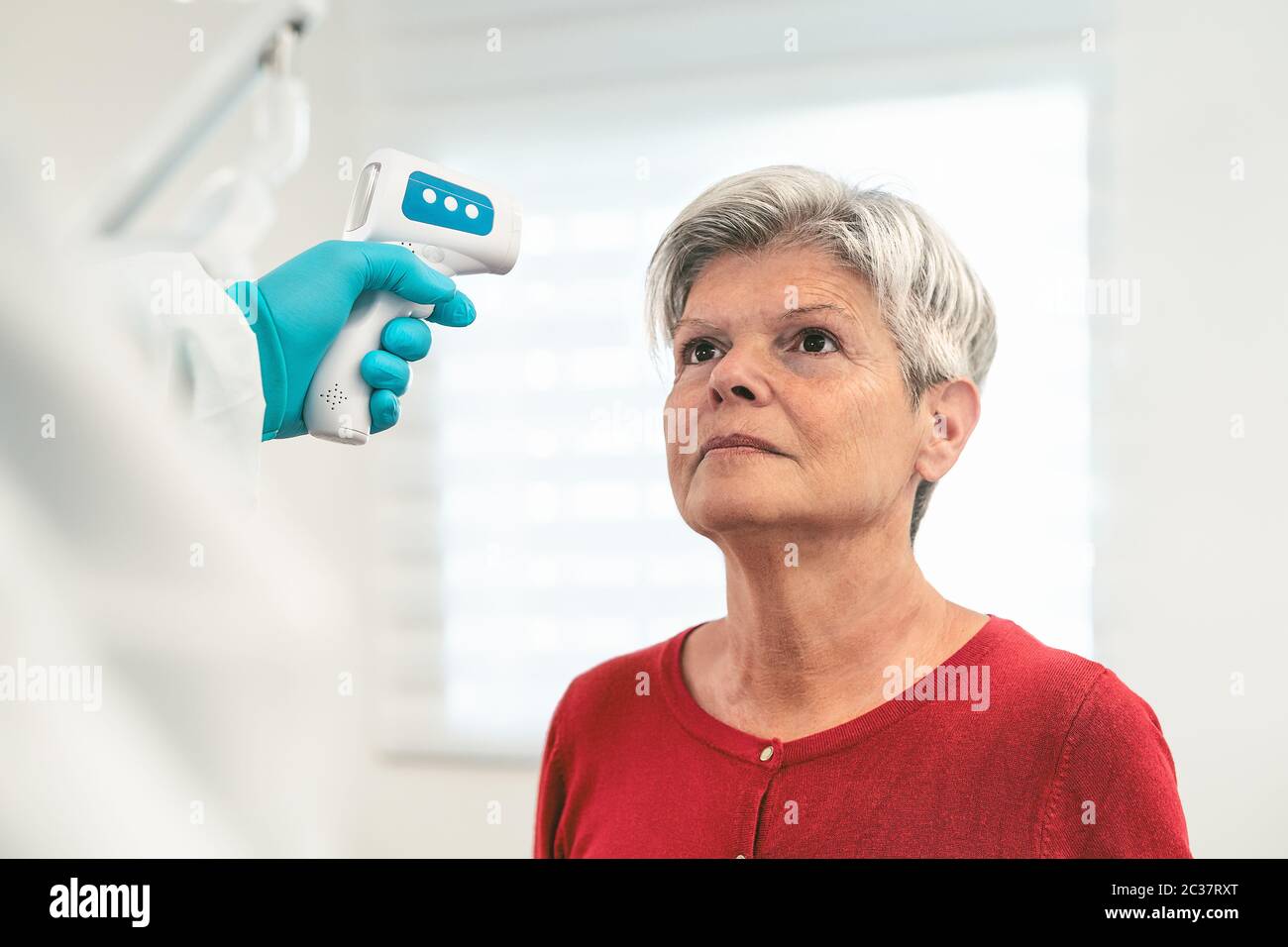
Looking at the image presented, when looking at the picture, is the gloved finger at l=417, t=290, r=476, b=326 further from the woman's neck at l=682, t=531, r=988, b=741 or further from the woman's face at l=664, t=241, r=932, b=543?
the woman's neck at l=682, t=531, r=988, b=741

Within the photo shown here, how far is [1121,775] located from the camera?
0.93m

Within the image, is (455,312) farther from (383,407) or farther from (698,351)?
(698,351)

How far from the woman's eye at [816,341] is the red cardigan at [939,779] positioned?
33cm

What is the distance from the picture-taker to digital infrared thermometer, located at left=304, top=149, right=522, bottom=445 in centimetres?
108

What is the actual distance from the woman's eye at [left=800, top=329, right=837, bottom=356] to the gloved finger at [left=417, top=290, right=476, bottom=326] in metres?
0.38

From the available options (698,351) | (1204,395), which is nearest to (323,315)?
(698,351)

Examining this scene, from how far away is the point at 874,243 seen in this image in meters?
1.07

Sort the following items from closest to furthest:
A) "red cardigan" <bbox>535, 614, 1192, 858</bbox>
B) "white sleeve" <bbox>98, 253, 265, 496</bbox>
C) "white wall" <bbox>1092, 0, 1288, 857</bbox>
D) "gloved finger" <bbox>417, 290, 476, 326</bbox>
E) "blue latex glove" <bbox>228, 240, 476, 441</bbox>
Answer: "white sleeve" <bbox>98, 253, 265, 496</bbox> → "red cardigan" <bbox>535, 614, 1192, 858</bbox> → "blue latex glove" <bbox>228, 240, 476, 441</bbox> → "gloved finger" <bbox>417, 290, 476, 326</bbox> → "white wall" <bbox>1092, 0, 1288, 857</bbox>

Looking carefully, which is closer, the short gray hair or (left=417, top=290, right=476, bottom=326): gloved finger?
the short gray hair

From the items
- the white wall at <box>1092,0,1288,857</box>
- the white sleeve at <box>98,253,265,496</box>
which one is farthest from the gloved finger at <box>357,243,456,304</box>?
the white wall at <box>1092,0,1288,857</box>

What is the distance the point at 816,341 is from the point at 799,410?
0.08 m

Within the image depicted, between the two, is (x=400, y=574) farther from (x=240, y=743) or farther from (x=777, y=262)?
(x=240, y=743)
